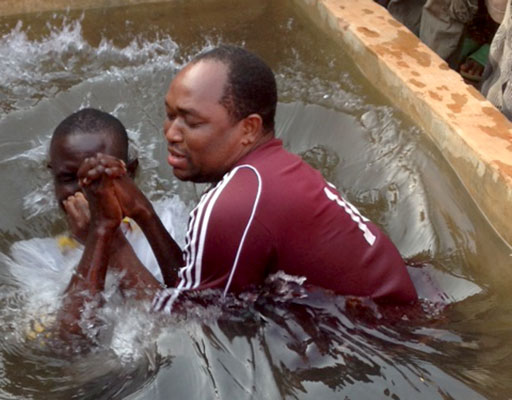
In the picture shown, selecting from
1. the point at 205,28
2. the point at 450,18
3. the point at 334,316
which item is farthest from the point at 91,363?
the point at 450,18

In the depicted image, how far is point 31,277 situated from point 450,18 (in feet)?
11.2

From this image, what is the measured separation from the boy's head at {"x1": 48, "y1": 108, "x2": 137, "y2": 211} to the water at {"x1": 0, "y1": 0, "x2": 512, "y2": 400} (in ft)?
1.29

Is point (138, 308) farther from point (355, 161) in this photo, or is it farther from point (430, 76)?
point (430, 76)

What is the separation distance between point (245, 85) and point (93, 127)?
845mm

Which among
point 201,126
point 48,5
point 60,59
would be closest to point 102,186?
point 201,126

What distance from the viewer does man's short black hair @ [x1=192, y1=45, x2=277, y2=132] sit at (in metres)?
2.62

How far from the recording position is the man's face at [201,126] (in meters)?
2.60

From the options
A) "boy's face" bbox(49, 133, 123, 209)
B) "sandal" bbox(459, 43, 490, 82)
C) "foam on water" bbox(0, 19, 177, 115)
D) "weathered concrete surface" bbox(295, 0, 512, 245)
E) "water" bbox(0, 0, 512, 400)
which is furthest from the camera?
"sandal" bbox(459, 43, 490, 82)

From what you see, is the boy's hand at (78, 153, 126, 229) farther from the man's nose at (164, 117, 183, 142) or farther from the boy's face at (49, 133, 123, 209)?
the boy's face at (49, 133, 123, 209)

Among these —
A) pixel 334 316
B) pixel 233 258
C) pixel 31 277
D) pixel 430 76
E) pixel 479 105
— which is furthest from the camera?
pixel 430 76

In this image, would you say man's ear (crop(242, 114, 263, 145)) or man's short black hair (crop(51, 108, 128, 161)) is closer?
man's ear (crop(242, 114, 263, 145))

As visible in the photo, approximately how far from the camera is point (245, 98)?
264 centimetres

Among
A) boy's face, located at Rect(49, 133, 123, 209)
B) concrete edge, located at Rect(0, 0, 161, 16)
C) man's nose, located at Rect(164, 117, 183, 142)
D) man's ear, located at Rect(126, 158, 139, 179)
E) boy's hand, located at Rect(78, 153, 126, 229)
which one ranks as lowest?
concrete edge, located at Rect(0, 0, 161, 16)

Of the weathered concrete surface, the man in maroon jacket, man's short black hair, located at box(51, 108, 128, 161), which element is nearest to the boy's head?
man's short black hair, located at box(51, 108, 128, 161)
